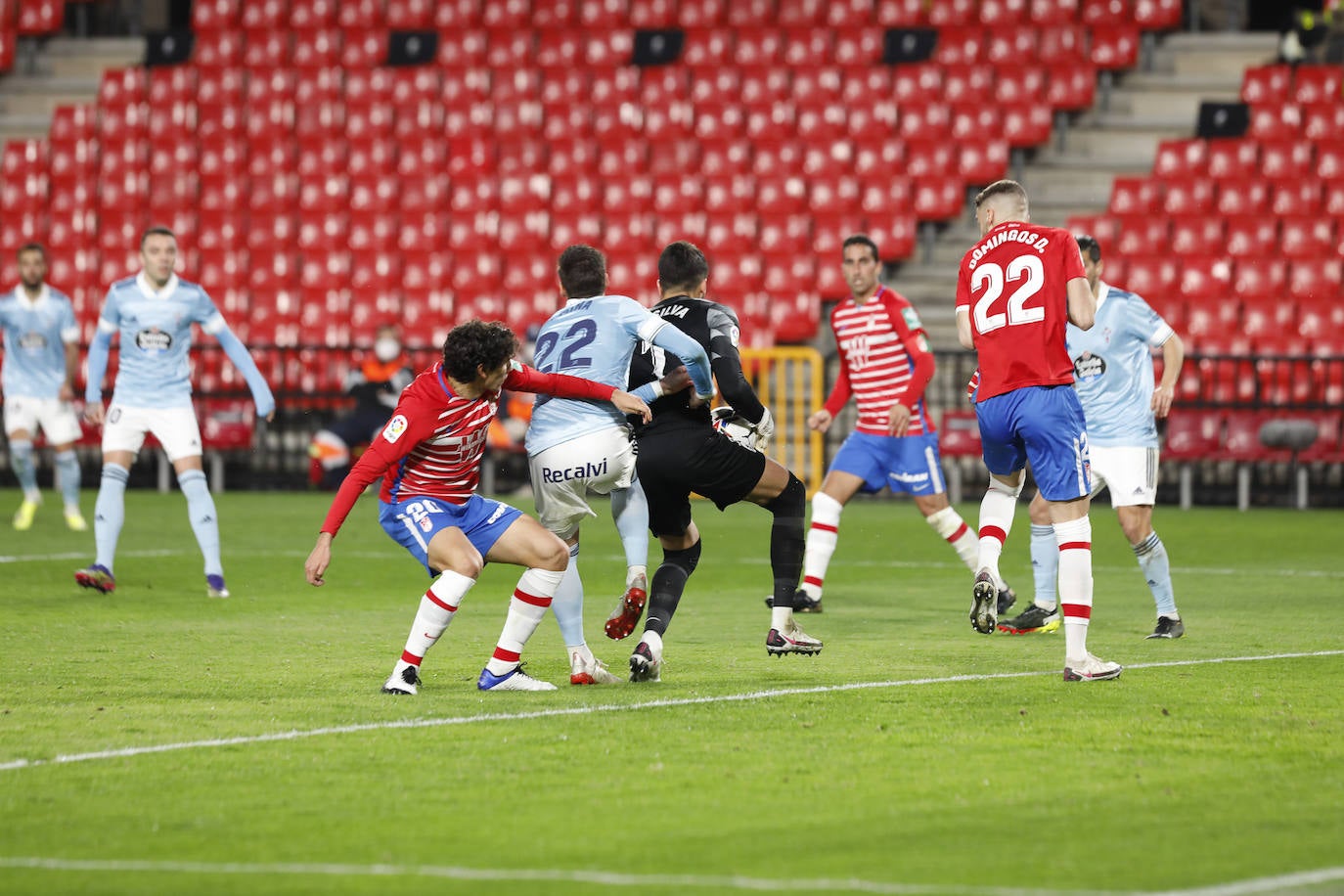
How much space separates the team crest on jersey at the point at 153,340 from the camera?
1188 cm

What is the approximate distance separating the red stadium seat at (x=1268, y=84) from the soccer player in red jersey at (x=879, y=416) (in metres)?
12.9

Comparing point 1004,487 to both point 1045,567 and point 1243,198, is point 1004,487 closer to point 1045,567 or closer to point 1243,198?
point 1045,567

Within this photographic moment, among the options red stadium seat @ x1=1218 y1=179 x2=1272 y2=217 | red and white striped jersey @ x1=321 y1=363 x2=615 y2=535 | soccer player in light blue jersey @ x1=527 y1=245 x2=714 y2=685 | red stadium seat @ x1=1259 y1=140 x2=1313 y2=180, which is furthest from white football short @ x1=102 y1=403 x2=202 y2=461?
red stadium seat @ x1=1259 y1=140 x2=1313 y2=180

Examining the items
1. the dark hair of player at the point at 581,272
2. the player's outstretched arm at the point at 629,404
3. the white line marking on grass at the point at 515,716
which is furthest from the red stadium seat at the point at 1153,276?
the player's outstretched arm at the point at 629,404

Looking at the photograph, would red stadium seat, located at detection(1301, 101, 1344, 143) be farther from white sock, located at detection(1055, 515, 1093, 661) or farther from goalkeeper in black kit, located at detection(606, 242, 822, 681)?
white sock, located at detection(1055, 515, 1093, 661)

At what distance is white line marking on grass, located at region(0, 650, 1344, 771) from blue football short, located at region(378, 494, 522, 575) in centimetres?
84

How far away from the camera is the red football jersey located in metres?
8.07

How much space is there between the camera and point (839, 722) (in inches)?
274

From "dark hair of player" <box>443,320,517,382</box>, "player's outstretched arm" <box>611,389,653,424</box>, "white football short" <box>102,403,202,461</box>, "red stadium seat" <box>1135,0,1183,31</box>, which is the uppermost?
"red stadium seat" <box>1135,0,1183,31</box>

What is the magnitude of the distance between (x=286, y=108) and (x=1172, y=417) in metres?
12.8

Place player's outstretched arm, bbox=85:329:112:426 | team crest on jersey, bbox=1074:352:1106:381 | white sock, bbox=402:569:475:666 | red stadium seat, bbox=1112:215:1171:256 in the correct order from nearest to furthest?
white sock, bbox=402:569:475:666 < team crest on jersey, bbox=1074:352:1106:381 < player's outstretched arm, bbox=85:329:112:426 < red stadium seat, bbox=1112:215:1171:256

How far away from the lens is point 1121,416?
1016 cm

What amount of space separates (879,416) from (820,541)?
90 cm

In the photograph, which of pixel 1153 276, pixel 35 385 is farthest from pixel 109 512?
pixel 1153 276
